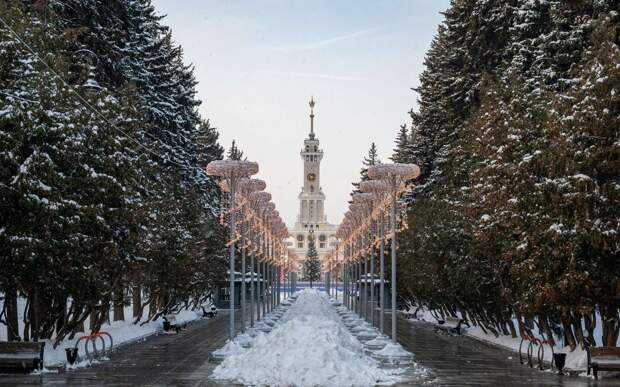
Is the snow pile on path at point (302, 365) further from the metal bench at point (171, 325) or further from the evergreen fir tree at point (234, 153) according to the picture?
the evergreen fir tree at point (234, 153)

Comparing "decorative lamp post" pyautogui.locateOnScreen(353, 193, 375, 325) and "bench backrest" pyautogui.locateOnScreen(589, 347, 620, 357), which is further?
"decorative lamp post" pyautogui.locateOnScreen(353, 193, 375, 325)

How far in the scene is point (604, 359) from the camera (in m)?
19.4

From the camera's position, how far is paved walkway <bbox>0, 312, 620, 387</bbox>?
1859 cm

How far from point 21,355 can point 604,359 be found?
13.7m

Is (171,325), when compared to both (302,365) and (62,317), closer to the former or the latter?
(62,317)

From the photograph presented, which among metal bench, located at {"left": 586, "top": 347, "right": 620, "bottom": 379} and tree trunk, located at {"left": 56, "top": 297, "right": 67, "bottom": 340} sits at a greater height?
tree trunk, located at {"left": 56, "top": 297, "right": 67, "bottom": 340}

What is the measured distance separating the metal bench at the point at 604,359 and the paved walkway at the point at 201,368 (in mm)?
333

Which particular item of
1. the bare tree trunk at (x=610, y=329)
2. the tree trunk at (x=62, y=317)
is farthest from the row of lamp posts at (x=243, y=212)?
the bare tree trunk at (x=610, y=329)

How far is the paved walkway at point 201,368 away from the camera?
18594mm

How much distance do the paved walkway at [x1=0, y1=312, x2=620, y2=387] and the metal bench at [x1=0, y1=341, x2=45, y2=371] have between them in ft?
2.19

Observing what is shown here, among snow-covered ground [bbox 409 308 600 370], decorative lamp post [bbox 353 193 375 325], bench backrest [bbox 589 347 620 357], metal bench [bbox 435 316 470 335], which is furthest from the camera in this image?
decorative lamp post [bbox 353 193 375 325]

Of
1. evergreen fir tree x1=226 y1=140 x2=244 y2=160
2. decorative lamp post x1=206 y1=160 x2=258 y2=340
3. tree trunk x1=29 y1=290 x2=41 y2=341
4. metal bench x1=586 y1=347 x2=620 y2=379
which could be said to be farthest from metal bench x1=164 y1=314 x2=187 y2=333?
evergreen fir tree x1=226 y1=140 x2=244 y2=160

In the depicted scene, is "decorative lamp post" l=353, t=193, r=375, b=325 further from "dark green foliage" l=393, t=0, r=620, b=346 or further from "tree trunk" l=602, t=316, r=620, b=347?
"tree trunk" l=602, t=316, r=620, b=347

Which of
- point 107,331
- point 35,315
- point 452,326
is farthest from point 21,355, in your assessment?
point 452,326
